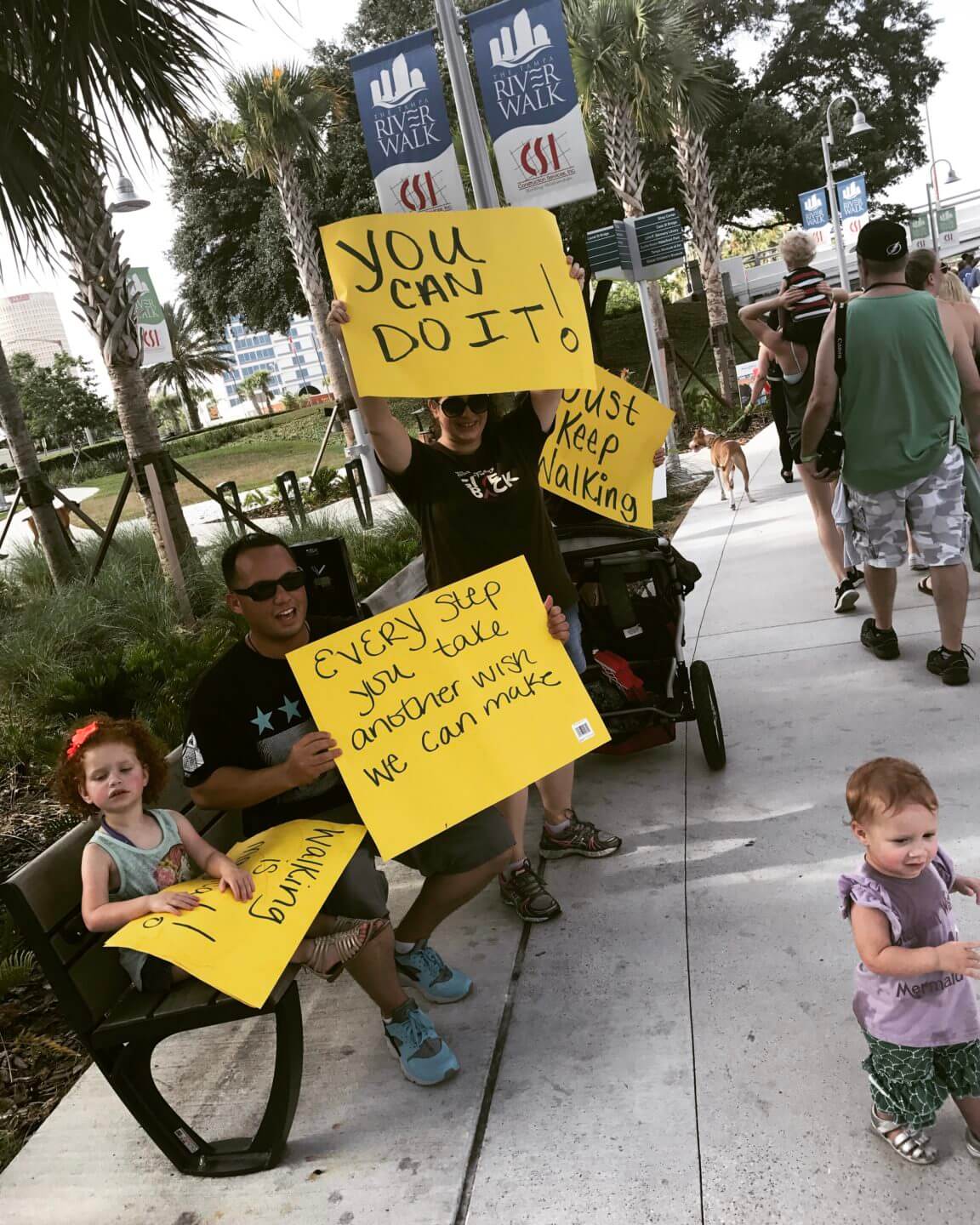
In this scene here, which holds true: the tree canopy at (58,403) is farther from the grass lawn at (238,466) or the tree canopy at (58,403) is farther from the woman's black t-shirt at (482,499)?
the woman's black t-shirt at (482,499)

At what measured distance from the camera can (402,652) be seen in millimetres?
2705

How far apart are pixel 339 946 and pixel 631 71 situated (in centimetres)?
1826

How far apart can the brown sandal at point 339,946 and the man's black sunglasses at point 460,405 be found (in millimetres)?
1524

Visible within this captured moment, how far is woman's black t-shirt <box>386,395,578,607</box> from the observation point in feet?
10.2

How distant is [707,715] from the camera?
393 cm

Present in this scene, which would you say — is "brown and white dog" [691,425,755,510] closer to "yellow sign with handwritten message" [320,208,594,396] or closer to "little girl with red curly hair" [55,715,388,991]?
"yellow sign with handwritten message" [320,208,594,396]

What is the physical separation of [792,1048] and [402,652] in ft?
4.59

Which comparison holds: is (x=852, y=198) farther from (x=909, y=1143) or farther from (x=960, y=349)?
(x=909, y=1143)

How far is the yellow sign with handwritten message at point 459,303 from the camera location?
262 centimetres

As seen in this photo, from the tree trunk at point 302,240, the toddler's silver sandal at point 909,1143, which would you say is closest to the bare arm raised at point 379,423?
the toddler's silver sandal at point 909,1143

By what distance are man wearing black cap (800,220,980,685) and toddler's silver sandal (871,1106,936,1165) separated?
104 inches

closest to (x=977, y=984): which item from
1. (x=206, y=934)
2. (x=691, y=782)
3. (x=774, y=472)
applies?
(x=691, y=782)

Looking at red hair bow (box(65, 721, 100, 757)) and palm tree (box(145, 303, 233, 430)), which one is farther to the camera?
palm tree (box(145, 303, 233, 430))

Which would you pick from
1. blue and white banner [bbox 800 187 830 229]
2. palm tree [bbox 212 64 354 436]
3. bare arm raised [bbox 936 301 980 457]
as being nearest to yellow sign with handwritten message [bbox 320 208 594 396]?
bare arm raised [bbox 936 301 980 457]
